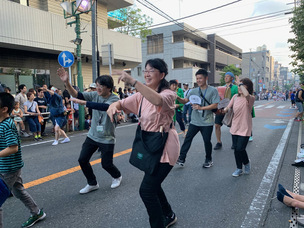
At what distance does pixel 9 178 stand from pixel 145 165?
1506mm

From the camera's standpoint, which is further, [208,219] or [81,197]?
[81,197]

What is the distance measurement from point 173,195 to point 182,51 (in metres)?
29.7

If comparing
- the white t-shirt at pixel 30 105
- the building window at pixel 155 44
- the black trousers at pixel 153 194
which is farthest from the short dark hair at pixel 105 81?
the building window at pixel 155 44

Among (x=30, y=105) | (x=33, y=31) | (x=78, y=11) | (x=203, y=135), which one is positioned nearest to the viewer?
(x=203, y=135)

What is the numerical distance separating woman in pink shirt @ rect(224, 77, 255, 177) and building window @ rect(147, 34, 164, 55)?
30938mm

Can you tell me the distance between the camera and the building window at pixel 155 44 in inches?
1332

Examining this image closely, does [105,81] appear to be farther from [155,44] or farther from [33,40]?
[155,44]

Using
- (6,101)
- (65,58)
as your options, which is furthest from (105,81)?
(65,58)

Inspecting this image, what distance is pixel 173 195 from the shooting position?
339cm

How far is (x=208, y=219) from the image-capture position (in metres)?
2.74

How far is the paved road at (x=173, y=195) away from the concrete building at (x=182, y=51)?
90.0ft

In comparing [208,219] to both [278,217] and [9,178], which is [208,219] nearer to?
[278,217]

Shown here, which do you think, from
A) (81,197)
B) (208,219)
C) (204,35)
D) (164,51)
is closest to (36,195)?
(81,197)

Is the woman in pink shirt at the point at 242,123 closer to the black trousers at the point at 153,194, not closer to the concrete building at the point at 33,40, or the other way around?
the black trousers at the point at 153,194
